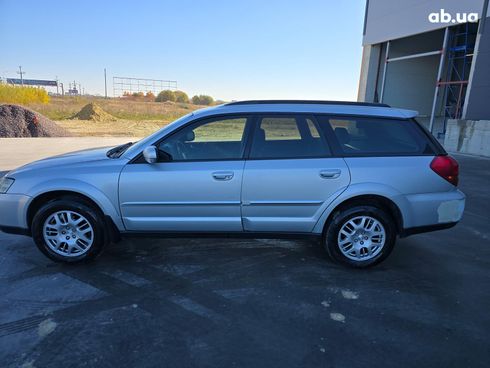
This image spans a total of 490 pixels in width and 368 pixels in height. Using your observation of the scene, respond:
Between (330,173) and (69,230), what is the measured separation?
9.05ft

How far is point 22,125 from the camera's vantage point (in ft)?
57.5

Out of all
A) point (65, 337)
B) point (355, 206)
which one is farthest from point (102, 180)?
point (355, 206)

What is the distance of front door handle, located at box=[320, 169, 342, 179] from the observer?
361 cm

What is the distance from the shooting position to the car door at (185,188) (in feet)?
11.8

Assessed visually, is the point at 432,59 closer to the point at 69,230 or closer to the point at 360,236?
the point at 360,236

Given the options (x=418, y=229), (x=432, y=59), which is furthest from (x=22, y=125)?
(x=432, y=59)

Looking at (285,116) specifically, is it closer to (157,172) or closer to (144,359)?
(157,172)

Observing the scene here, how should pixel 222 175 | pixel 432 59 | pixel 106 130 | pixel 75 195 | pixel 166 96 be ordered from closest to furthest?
pixel 222 175, pixel 75 195, pixel 432 59, pixel 106 130, pixel 166 96

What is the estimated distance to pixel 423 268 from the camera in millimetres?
3920

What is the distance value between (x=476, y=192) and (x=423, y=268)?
487cm

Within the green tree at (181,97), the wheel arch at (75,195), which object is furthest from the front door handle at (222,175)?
the green tree at (181,97)

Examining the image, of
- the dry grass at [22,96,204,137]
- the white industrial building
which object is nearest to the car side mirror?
the white industrial building

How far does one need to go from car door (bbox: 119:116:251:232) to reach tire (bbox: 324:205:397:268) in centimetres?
102

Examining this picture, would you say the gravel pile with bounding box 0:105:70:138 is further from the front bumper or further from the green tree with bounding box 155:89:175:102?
the green tree with bounding box 155:89:175:102
